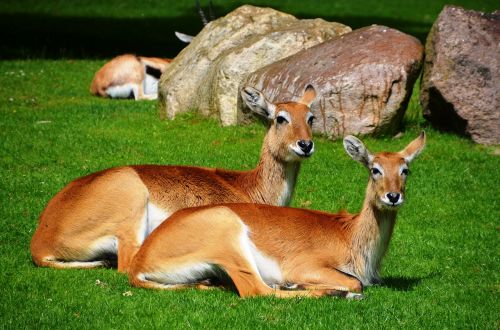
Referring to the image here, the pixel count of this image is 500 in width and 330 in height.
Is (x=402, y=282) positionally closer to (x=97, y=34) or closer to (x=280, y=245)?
(x=280, y=245)

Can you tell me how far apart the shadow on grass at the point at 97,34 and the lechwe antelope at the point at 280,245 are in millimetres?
15875

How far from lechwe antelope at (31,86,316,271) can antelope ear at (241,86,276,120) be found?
0.96 feet

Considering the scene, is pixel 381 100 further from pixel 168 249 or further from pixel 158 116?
pixel 168 249

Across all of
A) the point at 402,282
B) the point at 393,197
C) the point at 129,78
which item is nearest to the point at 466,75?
the point at 402,282

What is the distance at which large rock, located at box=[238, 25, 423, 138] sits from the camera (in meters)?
13.7

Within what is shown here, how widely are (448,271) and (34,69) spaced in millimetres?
13961

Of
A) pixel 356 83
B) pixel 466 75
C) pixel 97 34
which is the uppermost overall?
pixel 466 75

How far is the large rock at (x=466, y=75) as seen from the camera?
14242 mm

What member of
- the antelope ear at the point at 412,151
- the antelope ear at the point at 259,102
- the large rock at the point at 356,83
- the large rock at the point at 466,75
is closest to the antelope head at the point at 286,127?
the antelope ear at the point at 259,102

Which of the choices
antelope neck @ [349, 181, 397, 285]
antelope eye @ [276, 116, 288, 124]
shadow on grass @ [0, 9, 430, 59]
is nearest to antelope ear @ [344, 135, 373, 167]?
antelope neck @ [349, 181, 397, 285]

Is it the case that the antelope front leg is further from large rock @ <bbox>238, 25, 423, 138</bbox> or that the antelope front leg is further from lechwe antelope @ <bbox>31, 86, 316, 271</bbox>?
large rock @ <bbox>238, 25, 423, 138</bbox>

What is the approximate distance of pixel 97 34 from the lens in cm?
2727

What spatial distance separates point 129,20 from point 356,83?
17565 millimetres

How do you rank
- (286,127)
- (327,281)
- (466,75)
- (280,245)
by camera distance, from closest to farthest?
(327,281) → (280,245) → (286,127) → (466,75)
